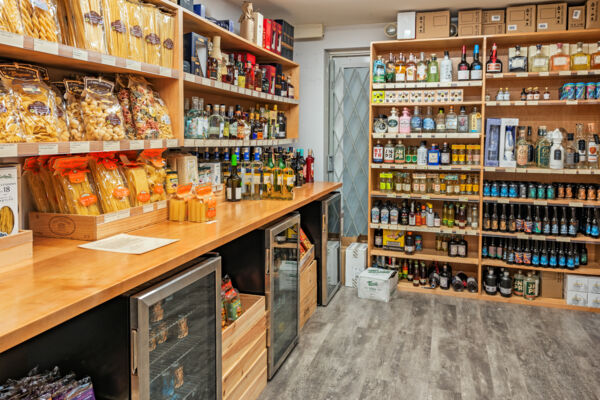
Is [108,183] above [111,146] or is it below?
below

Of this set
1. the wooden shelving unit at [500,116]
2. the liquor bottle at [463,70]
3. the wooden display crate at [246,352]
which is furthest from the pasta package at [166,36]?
the liquor bottle at [463,70]

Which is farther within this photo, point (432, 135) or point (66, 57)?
point (432, 135)

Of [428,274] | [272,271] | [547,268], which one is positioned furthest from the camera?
[428,274]

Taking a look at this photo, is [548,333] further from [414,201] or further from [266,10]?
[266,10]

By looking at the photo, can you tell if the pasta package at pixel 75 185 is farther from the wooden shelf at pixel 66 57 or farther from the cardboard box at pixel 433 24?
the cardboard box at pixel 433 24

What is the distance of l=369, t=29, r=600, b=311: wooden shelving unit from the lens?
4.13 metres

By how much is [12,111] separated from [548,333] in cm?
376

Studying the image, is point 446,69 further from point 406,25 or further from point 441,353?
point 441,353

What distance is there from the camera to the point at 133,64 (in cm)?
220

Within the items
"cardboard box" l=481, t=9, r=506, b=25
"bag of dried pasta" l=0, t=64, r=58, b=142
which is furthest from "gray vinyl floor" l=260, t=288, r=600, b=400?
"cardboard box" l=481, t=9, r=506, b=25

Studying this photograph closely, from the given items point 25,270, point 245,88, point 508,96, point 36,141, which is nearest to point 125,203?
point 36,141

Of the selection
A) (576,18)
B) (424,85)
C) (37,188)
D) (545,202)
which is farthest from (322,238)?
(576,18)

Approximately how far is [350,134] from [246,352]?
10.9 ft

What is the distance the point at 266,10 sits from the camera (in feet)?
14.9
